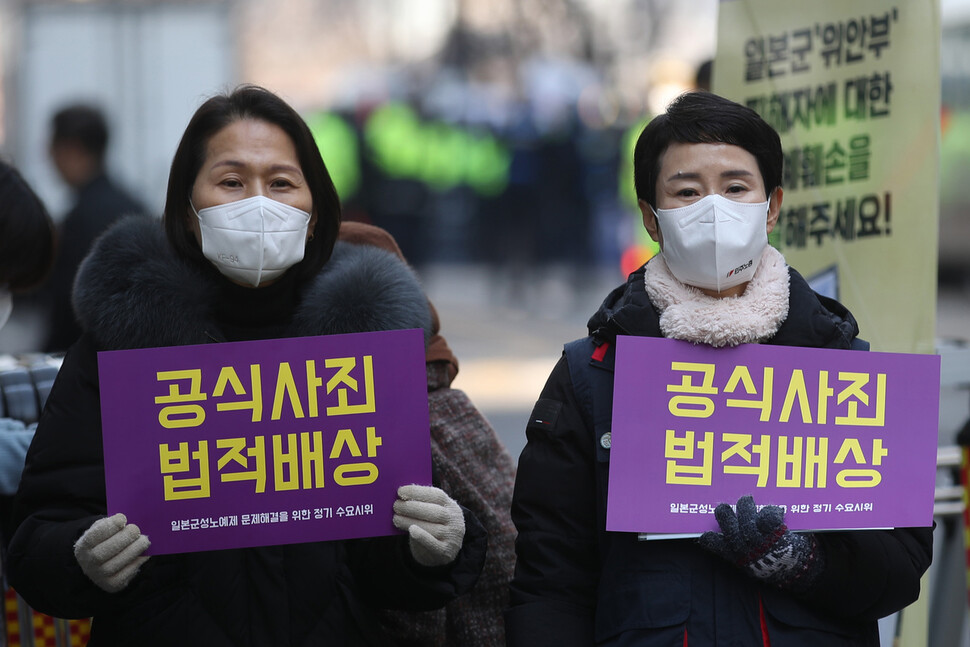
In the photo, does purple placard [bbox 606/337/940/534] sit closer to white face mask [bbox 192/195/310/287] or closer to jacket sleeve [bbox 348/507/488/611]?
jacket sleeve [bbox 348/507/488/611]

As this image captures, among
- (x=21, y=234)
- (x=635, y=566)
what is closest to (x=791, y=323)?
(x=635, y=566)

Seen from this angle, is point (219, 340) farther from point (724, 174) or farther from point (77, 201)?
point (77, 201)

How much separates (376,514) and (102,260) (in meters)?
0.79

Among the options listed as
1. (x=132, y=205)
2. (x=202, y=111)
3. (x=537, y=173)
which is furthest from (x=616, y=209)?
(x=202, y=111)

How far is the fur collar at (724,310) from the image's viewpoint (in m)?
2.50

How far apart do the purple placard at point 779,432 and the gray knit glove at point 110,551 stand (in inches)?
35.9

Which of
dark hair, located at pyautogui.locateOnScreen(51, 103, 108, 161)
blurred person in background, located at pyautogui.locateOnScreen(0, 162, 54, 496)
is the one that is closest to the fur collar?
blurred person in background, located at pyautogui.locateOnScreen(0, 162, 54, 496)

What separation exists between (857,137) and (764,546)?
1.74 metres

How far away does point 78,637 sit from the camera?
11.1ft

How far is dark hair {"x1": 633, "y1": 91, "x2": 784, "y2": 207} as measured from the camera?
2568 millimetres

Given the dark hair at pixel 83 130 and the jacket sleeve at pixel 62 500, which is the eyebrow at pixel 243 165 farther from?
the dark hair at pixel 83 130

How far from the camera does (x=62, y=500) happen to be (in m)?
2.57

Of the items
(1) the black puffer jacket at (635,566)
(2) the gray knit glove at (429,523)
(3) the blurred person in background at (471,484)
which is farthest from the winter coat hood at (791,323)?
(3) the blurred person in background at (471,484)

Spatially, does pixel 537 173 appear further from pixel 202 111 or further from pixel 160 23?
pixel 202 111
